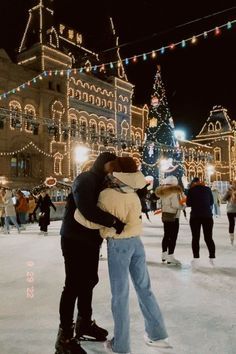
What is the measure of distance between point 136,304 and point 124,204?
1.79 metres

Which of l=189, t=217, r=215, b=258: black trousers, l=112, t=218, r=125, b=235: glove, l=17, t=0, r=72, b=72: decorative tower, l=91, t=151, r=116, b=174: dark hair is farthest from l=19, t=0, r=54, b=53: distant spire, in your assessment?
l=112, t=218, r=125, b=235: glove

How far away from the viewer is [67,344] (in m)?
2.94

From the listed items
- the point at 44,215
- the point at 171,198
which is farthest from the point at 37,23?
the point at 171,198

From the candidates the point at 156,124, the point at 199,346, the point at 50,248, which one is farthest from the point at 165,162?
the point at 199,346

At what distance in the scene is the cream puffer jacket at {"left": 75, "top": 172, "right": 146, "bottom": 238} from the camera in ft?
9.58

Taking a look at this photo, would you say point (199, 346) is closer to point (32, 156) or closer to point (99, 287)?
point (99, 287)

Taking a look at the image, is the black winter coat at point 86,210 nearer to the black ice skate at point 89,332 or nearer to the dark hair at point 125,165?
the dark hair at point 125,165

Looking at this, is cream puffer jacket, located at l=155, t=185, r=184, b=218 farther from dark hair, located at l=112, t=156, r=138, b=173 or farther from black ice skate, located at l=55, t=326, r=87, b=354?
black ice skate, located at l=55, t=326, r=87, b=354

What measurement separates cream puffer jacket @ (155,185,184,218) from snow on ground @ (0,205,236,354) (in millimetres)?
964

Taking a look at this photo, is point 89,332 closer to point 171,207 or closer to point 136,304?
point 136,304

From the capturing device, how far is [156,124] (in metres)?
40.5

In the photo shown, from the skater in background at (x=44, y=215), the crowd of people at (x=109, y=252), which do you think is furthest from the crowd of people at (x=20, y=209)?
the crowd of people at (x=109, y=252)

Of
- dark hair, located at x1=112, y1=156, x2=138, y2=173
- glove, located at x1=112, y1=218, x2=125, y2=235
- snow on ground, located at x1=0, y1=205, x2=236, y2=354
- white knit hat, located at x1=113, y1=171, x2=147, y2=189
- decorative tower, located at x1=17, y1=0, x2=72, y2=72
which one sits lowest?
snow on ground, located at x1=0, y1=205, x2=236, y2=354

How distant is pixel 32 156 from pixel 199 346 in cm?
3121
